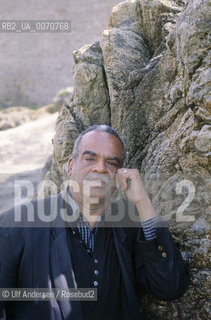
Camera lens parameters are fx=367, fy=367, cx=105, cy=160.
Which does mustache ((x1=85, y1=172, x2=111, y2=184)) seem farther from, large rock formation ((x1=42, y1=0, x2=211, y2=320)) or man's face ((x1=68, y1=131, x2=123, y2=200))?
large rock formation ((x1=42, y1=0, x2=211, y2=320))

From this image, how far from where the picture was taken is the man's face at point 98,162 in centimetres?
226

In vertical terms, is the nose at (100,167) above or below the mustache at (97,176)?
above

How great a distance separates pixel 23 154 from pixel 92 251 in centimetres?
887

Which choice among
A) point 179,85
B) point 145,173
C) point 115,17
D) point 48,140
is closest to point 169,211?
point 145,173

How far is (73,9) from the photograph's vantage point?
72.7 feet

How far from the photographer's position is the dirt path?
26.1 ft

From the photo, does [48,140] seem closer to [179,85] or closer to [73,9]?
[179,85]

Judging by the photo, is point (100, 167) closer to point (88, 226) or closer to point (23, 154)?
point (88, 226)

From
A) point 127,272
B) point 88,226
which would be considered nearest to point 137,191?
point 88,226

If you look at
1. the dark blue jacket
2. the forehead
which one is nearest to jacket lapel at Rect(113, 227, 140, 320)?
the dark blue jacket

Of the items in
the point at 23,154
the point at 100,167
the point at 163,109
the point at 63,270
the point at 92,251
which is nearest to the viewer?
the point at 63,270

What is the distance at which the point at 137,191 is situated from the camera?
2.20m

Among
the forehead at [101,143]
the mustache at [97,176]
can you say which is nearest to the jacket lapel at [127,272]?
the mustache at [97,176]

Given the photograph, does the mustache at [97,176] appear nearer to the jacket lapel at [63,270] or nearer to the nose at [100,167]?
the nose at [100,167]
